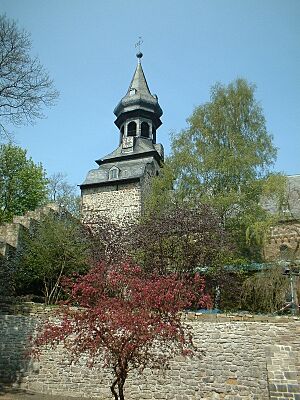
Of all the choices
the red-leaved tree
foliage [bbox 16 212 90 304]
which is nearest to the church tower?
foliage [bbox 16 212 90 304]

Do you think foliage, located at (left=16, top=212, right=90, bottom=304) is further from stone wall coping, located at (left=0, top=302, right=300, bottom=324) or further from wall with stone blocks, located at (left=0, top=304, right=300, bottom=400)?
wall with stone blocks, located at (left=0, top=304, right=300, bottom=400)

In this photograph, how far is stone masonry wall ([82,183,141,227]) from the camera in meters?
22.1

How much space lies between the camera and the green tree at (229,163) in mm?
15773

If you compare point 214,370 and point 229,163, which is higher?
point 229,163

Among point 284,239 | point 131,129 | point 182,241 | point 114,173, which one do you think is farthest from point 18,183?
point 284,239

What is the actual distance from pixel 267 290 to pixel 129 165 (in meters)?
13.3

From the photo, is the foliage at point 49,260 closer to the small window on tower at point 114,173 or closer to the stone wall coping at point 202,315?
the stone wall coping at point 202,315

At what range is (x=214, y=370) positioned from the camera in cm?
1052

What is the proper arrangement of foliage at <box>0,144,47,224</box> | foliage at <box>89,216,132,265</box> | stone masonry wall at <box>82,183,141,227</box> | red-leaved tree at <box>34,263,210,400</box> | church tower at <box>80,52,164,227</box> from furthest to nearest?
1. foliage at <box>0,144,47,224</box>
2. church tower at <box>80,52,164,227</box>
3. stone masonry wall at <box>82,183,141,227</box>
4. foliage at <box>89,216,132,265</box>
5. red-leaved tree at <box>34,263,210,400</box>

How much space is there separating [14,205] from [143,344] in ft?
64.4

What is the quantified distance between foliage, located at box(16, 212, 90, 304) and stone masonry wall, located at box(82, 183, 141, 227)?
17.1 feet

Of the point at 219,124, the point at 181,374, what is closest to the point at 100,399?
the point at 181,374

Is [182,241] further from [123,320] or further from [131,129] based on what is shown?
[131,129]

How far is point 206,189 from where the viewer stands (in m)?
16.7
